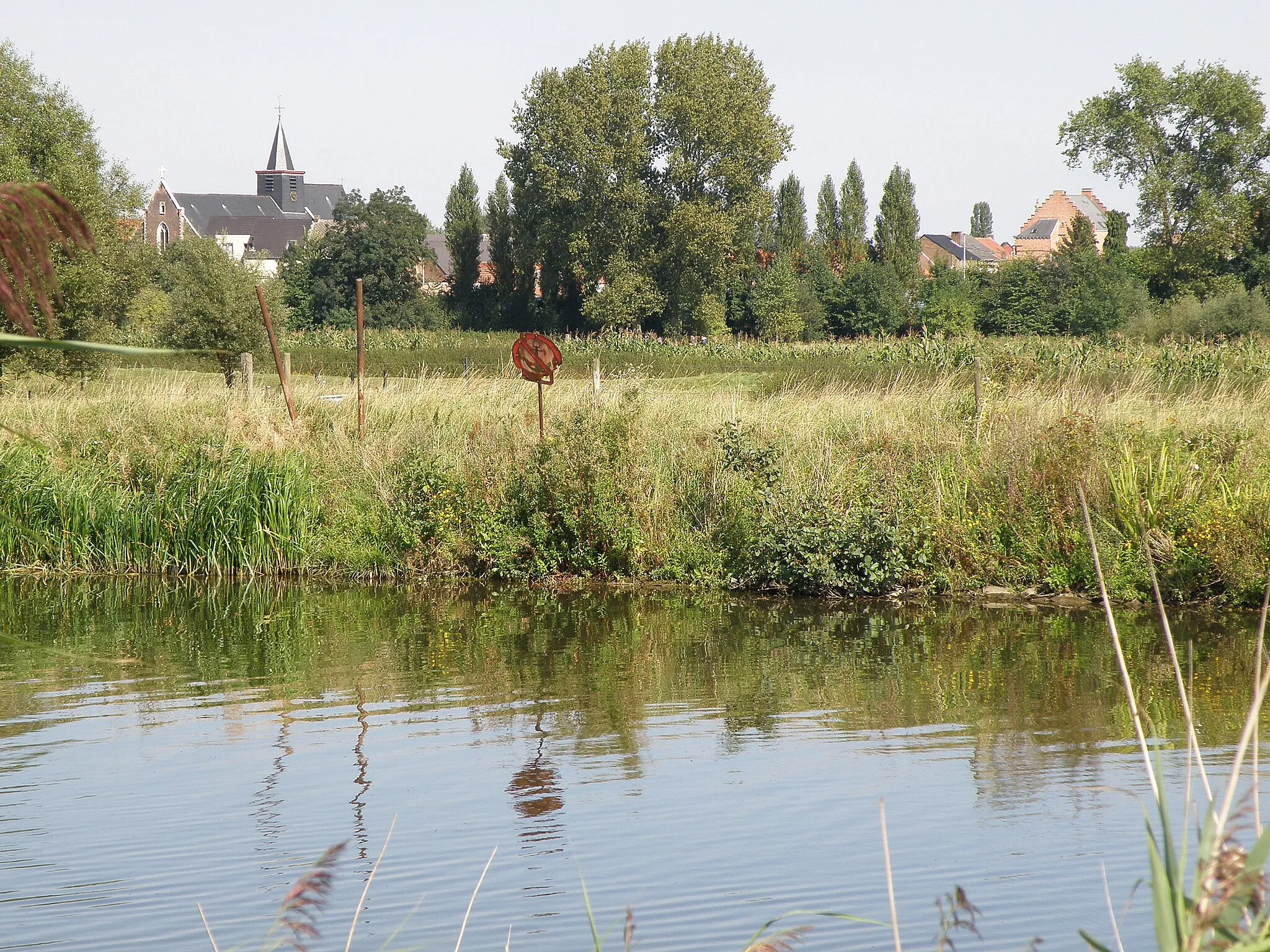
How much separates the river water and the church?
93077 millimetres

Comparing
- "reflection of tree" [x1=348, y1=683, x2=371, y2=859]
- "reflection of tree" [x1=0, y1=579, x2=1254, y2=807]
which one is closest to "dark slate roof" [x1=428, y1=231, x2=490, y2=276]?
"reflection of tree" [x1=0, y1=579, x2=1254, y2=807]

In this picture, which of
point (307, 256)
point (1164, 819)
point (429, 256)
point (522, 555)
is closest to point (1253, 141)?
point (429, 256)

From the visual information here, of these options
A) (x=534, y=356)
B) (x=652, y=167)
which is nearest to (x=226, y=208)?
(x=652, y=167)

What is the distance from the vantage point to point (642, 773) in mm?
7074

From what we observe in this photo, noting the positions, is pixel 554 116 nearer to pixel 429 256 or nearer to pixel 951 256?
pixel 429 256

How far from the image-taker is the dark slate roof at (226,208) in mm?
113188

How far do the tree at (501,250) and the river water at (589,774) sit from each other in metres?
62.9

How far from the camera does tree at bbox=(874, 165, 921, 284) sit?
78875 mm

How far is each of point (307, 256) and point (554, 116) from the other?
1726 centimetres

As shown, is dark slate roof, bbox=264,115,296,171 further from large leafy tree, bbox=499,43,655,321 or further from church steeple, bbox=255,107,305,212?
large leafy tree, bbox=499,43,655,321

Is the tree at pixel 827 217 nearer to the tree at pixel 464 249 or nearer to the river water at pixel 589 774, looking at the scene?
the tree at pixel 464 249

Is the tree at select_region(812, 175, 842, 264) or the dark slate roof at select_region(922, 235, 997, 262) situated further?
the dark slate roof at select_region(922, 235, 997, 262)

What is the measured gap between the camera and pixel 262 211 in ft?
395

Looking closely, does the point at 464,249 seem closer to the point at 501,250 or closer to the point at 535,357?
the point at 501,250
